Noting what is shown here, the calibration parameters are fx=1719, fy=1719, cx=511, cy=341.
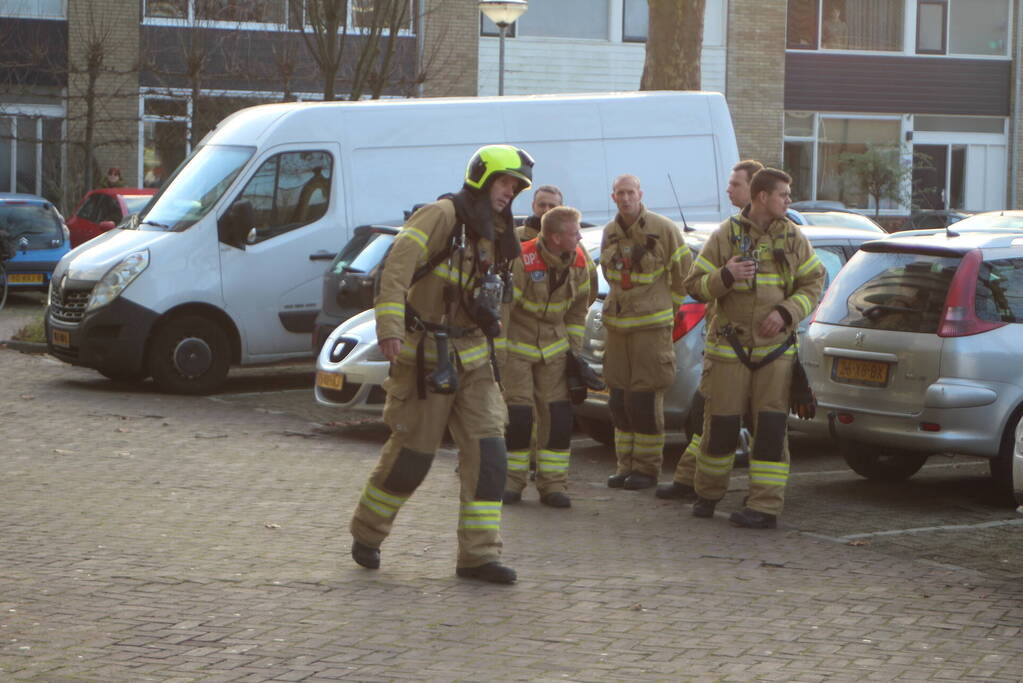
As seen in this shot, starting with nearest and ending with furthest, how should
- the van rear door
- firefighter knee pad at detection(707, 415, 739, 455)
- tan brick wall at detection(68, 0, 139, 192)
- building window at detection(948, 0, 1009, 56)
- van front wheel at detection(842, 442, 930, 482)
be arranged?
firefighter knee pad at detection(707, 415, 739, 455), van front wheel at detection(842, 442, 930, 482), the van rear door, tan brick wall at detection(68, 0, 139, 192), building window at detection(948, 0, 1009, 56)

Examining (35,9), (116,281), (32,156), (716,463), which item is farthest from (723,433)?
(35,9)

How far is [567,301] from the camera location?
9516 millimetres

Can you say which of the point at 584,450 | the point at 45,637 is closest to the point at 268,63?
the point at 584,450

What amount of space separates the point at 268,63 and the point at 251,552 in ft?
87.1

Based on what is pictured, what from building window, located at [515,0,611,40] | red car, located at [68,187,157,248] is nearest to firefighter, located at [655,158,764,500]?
red car, located at [68,187,157,248]

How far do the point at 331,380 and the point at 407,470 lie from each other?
4.60 meters

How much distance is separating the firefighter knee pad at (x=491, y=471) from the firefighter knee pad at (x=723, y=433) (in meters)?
1.85

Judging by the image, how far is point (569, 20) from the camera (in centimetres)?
3772

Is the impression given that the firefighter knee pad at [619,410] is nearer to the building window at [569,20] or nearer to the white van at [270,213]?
the white van at [270,213]

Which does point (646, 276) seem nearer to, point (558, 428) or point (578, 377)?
point (578, 377)

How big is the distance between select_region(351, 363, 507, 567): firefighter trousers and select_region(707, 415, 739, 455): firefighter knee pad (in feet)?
5.87

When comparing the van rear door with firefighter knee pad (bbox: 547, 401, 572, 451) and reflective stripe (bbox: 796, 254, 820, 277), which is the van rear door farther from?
reflective stripe (bbox: 796, 254, 820, 277)

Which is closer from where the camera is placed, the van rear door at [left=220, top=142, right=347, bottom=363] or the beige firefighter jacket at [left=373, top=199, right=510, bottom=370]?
the beige firefighter jacket at [left=373, top=199, right=510, bottom=370]

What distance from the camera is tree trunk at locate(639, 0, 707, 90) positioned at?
848 inches
